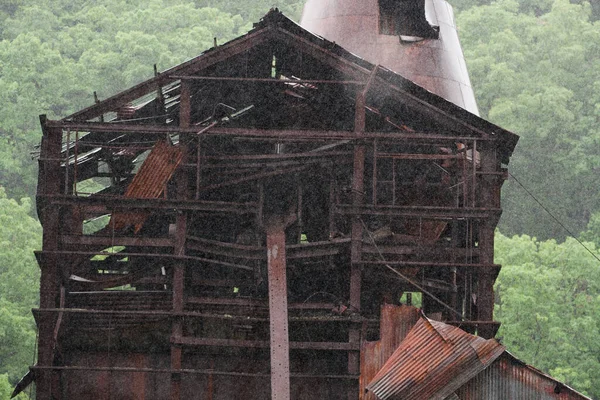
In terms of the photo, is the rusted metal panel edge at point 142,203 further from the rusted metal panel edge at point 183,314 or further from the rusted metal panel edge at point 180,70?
the rusted metal panel edge at point 183,314

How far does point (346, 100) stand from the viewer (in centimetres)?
2877

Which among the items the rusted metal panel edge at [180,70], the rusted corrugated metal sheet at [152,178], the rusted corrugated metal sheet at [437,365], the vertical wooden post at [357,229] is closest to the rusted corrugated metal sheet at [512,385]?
the rusted corrugated metal sheet at [437,365]

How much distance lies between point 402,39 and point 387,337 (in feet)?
32.6

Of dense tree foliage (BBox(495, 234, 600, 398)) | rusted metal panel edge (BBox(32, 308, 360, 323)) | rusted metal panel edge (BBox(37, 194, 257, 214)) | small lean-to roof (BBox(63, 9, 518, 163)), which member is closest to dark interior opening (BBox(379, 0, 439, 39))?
small lean-to roof (BBox(63, 9, 518, 163))

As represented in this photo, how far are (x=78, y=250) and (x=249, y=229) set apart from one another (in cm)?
408

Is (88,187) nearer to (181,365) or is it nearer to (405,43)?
(405,43)

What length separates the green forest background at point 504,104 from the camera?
54031 mm

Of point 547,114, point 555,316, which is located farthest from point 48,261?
point 547,114

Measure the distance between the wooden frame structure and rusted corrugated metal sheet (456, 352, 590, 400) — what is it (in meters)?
1.37

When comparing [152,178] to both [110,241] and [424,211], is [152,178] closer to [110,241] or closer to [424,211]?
[110,241]

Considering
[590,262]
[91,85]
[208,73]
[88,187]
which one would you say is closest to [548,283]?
[590,262]

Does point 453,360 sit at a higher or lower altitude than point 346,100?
lower

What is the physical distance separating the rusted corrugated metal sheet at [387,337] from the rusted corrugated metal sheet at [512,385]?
157 centimetres

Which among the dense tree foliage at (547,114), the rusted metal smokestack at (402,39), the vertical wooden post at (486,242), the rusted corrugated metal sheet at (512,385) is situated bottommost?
the rusted corrugated metal sheet at (512,385)
